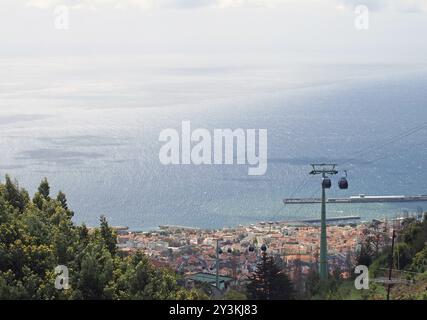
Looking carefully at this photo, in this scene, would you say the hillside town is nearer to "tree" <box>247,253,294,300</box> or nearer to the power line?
"tree" <box>247,253,294,300</box>

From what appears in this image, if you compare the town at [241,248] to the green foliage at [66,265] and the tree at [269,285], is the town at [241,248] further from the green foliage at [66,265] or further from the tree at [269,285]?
the green foliage at [66,265]

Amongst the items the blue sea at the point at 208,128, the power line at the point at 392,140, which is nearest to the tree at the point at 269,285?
the blue sea at the point at 208,128

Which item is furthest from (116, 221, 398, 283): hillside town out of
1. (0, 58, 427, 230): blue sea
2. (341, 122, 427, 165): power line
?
(341, 122, 427, 165): power line

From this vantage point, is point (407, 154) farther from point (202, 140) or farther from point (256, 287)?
point (256, 287)

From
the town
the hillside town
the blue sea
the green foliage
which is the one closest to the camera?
the green foliage

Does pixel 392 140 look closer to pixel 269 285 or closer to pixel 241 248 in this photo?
→ pixel 241 248
